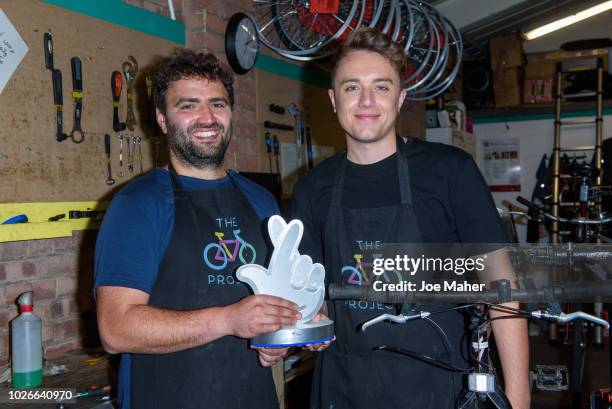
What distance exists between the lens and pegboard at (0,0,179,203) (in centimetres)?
232

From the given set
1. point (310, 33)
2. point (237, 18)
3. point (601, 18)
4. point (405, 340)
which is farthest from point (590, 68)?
point (405, 340)

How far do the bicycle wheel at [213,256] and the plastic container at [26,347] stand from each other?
0.86 m

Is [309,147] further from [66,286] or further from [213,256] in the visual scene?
[213,256]

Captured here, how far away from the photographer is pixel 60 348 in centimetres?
256

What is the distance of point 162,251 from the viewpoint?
1656 millimetres

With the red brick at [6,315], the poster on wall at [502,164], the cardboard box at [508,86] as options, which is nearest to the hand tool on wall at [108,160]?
the red brick at [6,315]

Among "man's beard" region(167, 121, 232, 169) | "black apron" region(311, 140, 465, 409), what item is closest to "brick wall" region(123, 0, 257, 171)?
"man's beard" region(167, 121, 232, 169)

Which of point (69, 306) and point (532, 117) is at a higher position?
point (532, 117)

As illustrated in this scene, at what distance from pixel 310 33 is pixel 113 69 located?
1.49 metres

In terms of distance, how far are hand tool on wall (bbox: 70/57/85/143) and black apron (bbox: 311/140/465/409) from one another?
1376 millimetres

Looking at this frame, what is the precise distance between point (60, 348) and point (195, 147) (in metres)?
1.32

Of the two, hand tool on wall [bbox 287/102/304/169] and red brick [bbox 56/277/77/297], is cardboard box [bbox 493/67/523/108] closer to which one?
hand tool on wall [bbox 287/102/304/169]

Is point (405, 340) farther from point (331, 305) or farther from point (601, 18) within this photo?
point (601, 18)

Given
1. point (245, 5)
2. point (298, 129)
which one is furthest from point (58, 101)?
point (298, 129)
